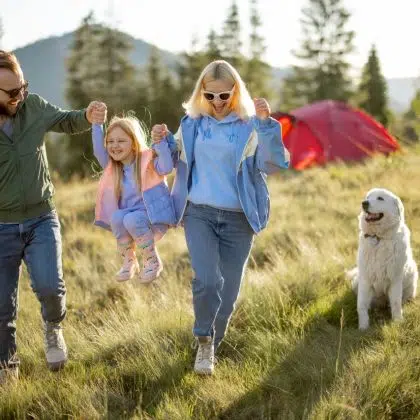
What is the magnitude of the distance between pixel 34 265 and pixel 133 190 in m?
0.81

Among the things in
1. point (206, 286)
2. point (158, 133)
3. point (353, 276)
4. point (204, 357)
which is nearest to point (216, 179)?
point (158, 133)

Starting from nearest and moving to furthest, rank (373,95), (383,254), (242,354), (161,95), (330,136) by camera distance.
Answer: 1. (242,354)
2. (383,254)
3. (330,136)
4. (161,95)
5. (373,95)

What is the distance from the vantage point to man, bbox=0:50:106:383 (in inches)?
143

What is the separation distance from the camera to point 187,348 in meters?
4.15

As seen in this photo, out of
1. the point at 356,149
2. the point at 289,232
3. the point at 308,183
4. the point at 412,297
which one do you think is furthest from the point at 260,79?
the point at 412,297

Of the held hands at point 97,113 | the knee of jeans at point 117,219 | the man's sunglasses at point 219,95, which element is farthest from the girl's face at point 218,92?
the knee of jeans at point 117,219

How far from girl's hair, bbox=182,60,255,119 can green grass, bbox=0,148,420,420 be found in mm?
1606

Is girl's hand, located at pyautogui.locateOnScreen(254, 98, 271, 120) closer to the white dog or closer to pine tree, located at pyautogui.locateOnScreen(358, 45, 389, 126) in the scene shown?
the white dog

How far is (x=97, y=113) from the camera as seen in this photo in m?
3.81

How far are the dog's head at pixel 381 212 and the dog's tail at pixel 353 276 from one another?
51cm

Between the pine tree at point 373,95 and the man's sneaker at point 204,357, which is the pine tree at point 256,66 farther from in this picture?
the man's sneaker at point 204,357

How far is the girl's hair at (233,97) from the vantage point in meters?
3.77

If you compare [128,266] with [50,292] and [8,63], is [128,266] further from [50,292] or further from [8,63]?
[8,63]

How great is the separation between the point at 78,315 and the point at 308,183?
23.1 ft
